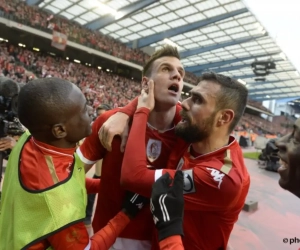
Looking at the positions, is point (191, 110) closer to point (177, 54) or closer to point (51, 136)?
point (177, 54)

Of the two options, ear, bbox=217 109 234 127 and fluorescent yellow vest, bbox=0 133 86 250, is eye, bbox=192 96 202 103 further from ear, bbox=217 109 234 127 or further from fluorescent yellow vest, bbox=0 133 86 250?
fluorescent yellow vest, bbox=0 133 86 250

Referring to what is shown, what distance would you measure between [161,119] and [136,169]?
0.55 metres

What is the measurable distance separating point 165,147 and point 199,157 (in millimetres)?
282

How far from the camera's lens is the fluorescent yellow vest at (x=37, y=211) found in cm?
112

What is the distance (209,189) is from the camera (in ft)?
4.68

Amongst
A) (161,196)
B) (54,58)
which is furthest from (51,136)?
(54,58)

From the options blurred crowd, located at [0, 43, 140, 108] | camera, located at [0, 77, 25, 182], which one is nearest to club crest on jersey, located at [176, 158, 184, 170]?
camera, located at [0, 77, 25, 182]

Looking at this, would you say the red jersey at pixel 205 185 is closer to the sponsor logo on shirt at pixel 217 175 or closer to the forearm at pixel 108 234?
the sponsor logo on shirt at pixel 217 175

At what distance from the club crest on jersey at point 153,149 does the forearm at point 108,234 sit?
16.9 inches

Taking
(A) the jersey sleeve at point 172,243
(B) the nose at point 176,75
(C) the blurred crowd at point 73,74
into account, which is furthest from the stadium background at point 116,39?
(A) the jersey sleeve at point 172,243

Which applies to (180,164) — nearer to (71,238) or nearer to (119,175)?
(119,175)

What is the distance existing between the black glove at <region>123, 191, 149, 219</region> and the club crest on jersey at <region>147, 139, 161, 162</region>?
0.28m

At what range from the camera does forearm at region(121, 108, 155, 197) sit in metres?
1.48

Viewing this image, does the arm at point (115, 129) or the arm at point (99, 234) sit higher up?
the arm at point (115, 129)
